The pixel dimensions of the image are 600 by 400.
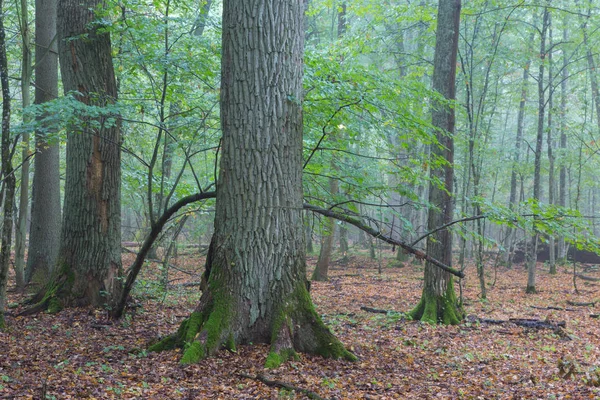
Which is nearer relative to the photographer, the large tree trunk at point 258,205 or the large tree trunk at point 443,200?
the large tree trunk at point 258,205

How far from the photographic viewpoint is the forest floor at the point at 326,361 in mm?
4098

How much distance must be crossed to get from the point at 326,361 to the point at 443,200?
15.0ft

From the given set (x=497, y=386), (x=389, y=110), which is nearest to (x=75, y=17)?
(x=389, y=110)

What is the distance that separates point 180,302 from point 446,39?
7.01 metres

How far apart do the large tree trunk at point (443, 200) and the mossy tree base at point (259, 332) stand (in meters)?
3.80

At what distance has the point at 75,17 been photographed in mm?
7211

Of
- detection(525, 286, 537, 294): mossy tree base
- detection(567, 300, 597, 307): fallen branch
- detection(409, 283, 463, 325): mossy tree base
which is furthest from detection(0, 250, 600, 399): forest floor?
detection(525, 286, 537, 294): mossy tree base

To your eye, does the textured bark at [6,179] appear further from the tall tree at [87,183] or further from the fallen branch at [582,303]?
the fallen branch at [582,303]

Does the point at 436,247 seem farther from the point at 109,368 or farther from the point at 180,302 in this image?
the point at 109,368

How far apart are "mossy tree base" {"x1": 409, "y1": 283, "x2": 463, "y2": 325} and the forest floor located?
0.22 m

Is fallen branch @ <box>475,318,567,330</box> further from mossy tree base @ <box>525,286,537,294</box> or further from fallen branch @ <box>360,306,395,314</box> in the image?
mossy tree base @ <box>525,286,537,294</box>

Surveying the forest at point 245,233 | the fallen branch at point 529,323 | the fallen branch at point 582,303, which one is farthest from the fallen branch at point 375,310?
the fallen branch at point 582,303

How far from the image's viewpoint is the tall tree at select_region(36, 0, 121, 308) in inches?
277

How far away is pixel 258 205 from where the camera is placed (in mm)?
4895
